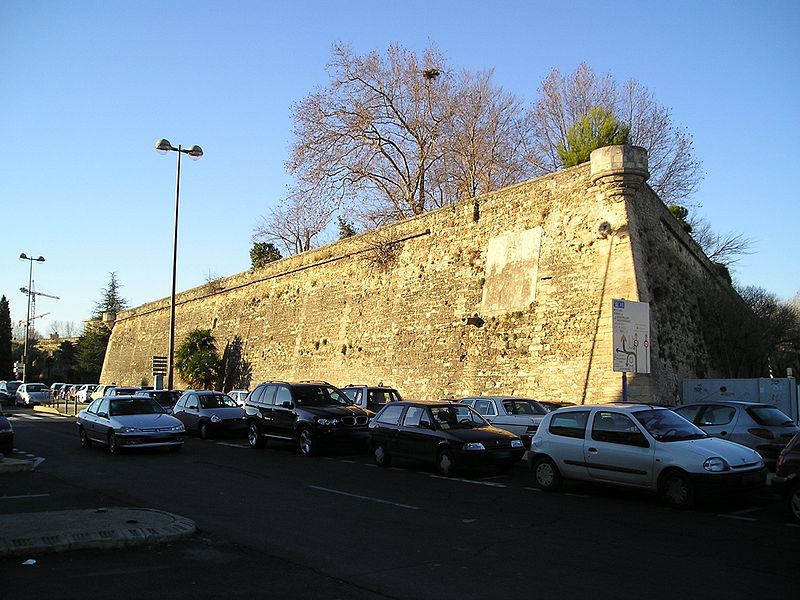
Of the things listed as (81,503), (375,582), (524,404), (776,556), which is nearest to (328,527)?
(375,582)

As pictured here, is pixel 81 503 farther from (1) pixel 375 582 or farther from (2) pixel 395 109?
(2) pixel 395 109

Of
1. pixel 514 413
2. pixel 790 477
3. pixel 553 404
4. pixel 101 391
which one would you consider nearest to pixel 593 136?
pixel 553 404

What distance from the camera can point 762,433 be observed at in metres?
12.9

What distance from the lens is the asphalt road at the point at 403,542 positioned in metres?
6.16

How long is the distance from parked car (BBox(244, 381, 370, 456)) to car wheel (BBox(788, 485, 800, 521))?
1033 centimetres

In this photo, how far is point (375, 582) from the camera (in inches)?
247

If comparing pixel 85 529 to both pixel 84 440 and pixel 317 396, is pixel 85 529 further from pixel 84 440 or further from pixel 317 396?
pixel 84 440

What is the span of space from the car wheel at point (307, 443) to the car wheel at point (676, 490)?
362 inches

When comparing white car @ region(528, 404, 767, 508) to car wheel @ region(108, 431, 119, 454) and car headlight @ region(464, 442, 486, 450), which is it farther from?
car wheel @ region(108, 431, 119, 454)

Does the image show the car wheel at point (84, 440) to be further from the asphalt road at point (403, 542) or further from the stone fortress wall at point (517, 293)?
the stone fortress wall at point (517, 293)

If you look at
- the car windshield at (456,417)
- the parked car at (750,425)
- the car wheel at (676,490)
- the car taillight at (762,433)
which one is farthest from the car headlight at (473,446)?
the car taillight at (762,433)

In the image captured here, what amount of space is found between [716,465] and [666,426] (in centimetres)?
115

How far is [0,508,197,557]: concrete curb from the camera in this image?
721 cm

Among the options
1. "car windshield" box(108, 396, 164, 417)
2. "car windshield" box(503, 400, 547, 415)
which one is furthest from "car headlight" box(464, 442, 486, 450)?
"car windshield" box(108, 396, 164, 417)
